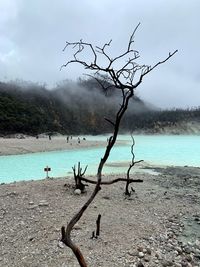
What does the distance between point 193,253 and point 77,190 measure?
5267 mm

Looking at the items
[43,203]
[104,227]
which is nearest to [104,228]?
[104,227]

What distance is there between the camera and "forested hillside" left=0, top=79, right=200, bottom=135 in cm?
7406

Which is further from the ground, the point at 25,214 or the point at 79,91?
the point at 79,91

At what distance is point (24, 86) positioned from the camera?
336 feet

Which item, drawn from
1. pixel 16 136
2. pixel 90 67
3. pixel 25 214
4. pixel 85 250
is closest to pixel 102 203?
pixel 25 214

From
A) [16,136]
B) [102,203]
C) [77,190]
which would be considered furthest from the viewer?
[16,136]

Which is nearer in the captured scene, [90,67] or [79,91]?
[90,67]

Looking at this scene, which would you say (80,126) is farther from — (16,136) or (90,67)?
(90,67)

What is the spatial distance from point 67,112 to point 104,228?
302 ft

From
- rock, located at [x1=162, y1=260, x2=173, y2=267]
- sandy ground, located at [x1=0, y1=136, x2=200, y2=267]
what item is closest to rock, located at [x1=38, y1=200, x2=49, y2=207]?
sandy ground, located at [x1=0, y1=136, x2=200, y2=267]

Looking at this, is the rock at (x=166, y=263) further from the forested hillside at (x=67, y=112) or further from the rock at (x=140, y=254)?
the forested hillside at (x=67, y=112)

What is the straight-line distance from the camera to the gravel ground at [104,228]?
25.2ft

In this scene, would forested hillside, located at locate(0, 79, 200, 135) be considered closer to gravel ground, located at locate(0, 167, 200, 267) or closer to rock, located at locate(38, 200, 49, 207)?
gravel ground, located at locate(0, 167, 200, 267)

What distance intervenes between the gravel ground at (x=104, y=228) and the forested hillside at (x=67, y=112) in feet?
173
